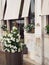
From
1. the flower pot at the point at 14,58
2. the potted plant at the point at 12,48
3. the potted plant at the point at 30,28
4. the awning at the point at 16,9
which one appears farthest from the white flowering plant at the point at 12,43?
the awning at the point at 16,9

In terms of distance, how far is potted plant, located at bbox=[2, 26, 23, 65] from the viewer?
4.42 meters

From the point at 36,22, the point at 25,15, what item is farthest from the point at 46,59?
the point at 25,15

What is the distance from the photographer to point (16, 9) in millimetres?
9406

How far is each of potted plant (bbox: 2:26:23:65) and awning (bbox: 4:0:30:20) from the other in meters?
4.09

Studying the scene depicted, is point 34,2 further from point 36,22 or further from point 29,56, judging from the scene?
point 29,56

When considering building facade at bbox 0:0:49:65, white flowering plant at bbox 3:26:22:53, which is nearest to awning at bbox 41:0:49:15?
building facade at bbox 0:0:49:65

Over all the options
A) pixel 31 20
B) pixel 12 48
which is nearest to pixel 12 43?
pixel 12 48

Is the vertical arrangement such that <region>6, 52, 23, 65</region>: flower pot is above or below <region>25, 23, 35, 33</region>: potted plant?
below

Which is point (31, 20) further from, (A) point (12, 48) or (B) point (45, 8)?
(A) point (12, 48)

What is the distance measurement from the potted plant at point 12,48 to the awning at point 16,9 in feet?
13.4

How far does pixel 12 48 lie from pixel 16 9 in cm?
515

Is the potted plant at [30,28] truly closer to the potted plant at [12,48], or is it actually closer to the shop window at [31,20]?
the shop window at [31,20]

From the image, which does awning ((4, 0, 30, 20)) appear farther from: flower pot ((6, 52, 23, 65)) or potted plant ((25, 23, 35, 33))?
flower pot ((6, 52, 23, 65))

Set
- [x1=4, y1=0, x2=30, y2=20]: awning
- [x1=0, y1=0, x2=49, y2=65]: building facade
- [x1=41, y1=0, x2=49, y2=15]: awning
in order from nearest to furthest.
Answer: [x1=41, y1=0, x2=49, y2=15]: awning → [x1=0, y1=0, x2=49, y2=65]: building facade → [x1=4, y1=0, x2=30, y2=20]: awning
